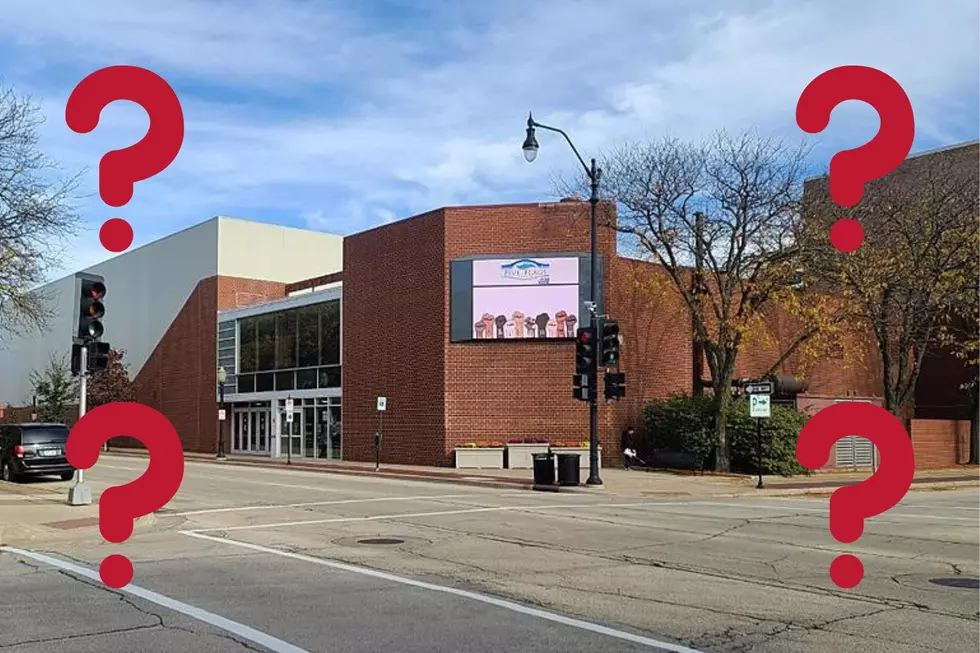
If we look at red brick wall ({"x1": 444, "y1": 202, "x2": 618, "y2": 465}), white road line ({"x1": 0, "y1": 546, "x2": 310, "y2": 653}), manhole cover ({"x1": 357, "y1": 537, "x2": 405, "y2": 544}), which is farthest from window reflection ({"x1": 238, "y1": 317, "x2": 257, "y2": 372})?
white road line ({"x1": 0, "y1": 546, "x2": 310, "y2": 653})

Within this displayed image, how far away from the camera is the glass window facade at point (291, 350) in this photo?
1614 inches

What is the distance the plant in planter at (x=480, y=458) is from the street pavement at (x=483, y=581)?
44.3ft

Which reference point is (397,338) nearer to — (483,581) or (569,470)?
(569,470)

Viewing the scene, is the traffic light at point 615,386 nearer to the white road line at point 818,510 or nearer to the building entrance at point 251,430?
the white road line at point 818,510

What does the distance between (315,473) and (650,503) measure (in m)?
15.2

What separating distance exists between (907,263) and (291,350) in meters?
26.7

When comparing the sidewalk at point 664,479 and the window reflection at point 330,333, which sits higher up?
the window reflection at point 330,333

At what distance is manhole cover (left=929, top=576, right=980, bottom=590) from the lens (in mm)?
10383

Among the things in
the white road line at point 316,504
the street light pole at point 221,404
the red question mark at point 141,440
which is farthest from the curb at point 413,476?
the red question mark at point 141,440

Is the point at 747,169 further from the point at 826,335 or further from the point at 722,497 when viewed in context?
the point at 722,497

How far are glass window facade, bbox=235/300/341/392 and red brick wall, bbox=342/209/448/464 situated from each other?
1.65m

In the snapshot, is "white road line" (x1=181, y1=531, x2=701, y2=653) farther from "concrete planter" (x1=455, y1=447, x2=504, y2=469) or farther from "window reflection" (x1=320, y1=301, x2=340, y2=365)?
"window reflection" (x1=320, y1=301, x2=340, y2=365)

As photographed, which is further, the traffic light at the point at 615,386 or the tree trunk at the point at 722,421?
the tree trunk at the point at 722,421

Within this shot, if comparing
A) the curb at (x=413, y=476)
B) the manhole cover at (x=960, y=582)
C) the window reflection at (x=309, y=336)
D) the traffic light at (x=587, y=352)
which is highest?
the window reflection at (x=309, y=336)
